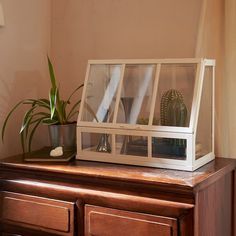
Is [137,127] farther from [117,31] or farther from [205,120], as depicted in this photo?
[117,31]

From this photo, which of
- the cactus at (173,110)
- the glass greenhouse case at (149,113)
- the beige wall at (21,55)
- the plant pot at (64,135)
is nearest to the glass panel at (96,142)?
the glass greenhouse case at (149,113)

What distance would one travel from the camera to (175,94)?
1.50 m

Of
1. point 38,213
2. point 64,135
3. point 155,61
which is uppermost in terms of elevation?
point 155,61

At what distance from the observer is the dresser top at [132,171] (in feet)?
4.24

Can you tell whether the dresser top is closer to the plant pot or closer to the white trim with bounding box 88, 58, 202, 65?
the plant pot

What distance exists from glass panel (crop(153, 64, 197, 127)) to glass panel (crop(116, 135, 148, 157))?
0.31 feet

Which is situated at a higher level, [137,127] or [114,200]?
[137,127]

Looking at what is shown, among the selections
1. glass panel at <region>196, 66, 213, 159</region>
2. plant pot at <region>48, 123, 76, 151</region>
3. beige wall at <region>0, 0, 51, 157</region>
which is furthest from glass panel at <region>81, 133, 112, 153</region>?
beige wall at <region>0, 0, 51, 157</region>

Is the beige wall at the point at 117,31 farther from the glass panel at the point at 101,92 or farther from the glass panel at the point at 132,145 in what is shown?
the glass panel at the point at 132,145

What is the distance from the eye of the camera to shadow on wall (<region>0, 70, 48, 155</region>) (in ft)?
6.02

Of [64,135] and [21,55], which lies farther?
[21,55]

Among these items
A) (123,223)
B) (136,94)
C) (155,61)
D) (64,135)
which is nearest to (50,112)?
(64,135)

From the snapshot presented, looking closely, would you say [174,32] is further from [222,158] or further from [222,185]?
[222,185]

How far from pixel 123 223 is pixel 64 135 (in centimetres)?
51
